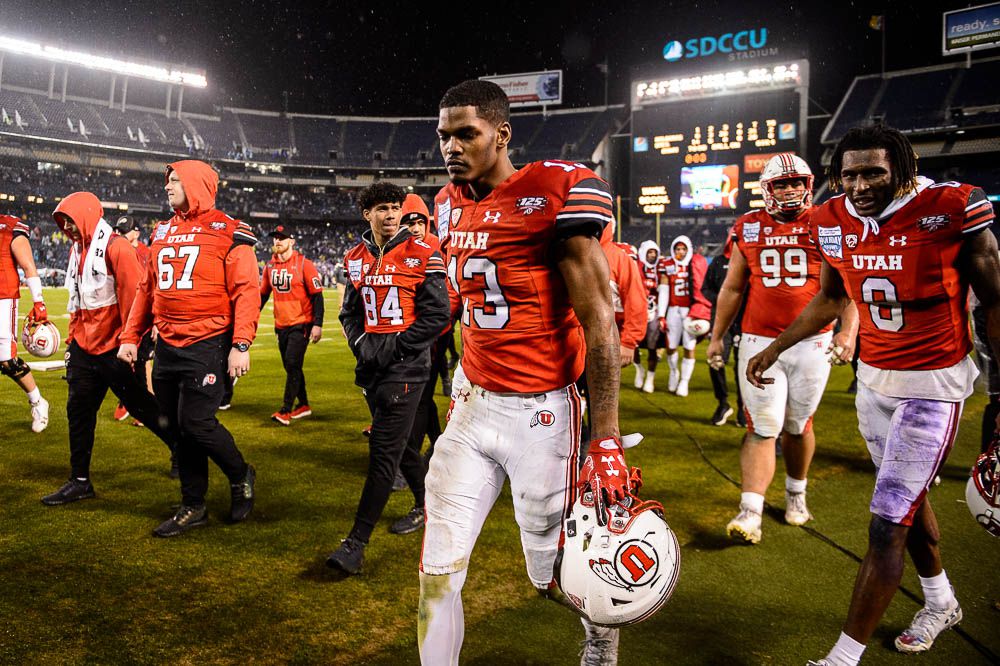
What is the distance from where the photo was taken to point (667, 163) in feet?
107

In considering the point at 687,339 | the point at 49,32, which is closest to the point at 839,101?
the point at 687,339

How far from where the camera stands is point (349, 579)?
13.0ft

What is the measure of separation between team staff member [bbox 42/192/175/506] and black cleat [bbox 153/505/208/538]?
0.87 metres

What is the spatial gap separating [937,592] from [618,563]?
2.23 meters

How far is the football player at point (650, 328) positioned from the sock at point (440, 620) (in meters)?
8.39

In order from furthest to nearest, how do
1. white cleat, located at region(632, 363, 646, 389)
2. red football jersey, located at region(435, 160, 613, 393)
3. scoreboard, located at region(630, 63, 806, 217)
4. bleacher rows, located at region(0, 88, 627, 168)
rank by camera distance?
bleacher rows, located at region(0, 88, 627, 168) → scoreboard, located at region(630, 63, 806, 217) → white cleat, located at region(632, 363, 646, 389) → red football jersey, located at region(435, 160, 613, 393)

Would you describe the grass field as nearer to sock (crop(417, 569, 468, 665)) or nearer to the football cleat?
sock (crop(417, 569, 468, 665))

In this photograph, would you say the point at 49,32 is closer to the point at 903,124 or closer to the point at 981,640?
the point at 903,124

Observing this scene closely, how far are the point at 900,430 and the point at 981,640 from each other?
1.22m

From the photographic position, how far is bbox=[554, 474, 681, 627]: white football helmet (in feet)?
6.65

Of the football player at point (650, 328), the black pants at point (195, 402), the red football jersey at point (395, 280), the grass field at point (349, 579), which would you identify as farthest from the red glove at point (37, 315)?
the football player at point (650, 328)

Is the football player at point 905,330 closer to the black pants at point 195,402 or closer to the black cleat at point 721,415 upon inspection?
the black pants at point 195,402

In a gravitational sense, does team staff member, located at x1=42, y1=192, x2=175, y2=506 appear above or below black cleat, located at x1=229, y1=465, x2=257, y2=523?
above

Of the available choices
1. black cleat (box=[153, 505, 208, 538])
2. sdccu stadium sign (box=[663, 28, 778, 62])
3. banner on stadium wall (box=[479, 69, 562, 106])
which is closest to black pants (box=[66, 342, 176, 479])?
black cleat (box=[153, 505, 208, 538])
